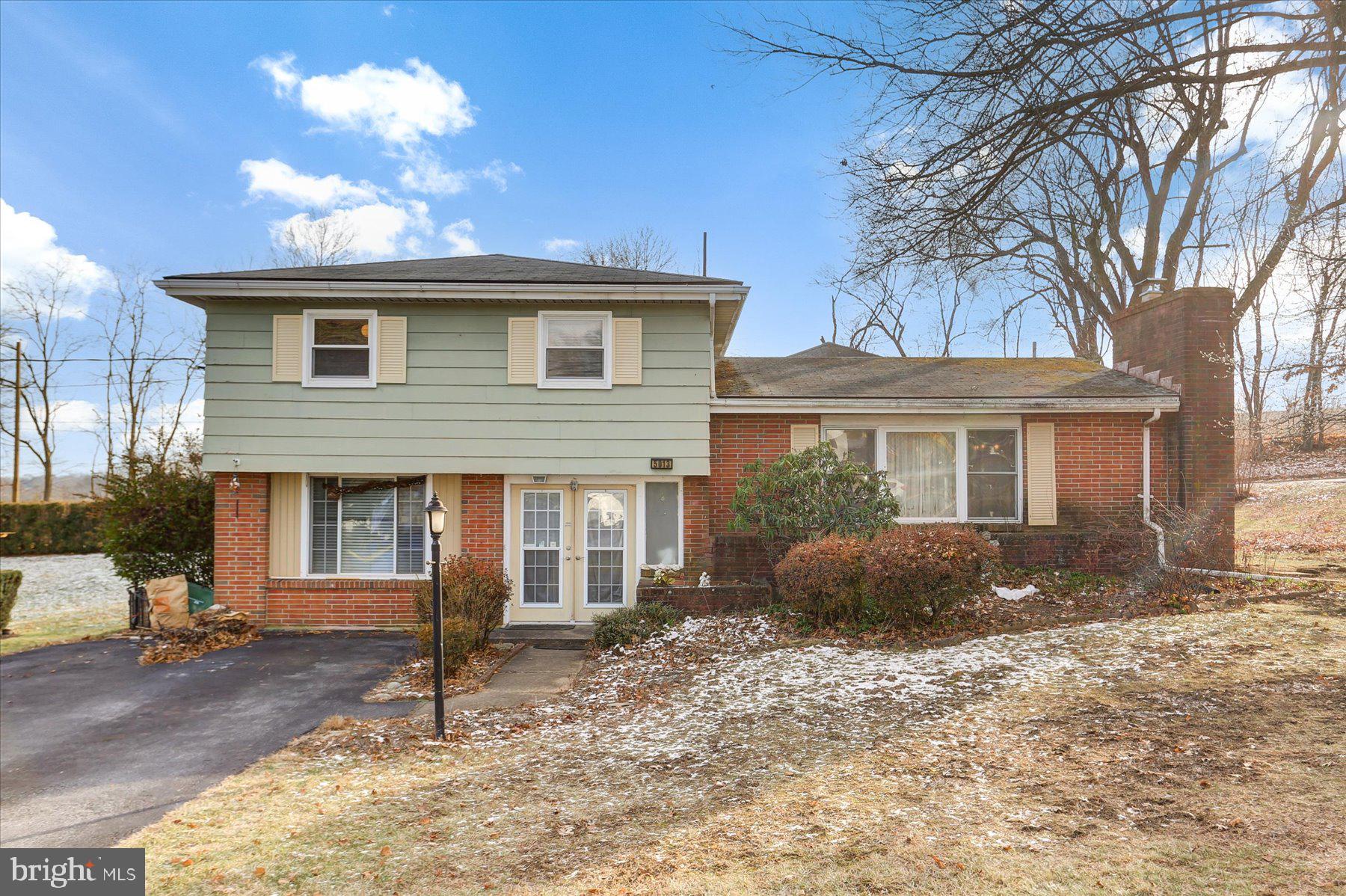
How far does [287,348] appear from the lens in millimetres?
10734

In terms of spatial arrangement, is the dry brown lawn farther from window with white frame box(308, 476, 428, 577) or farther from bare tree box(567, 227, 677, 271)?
bare tree box(567, 227, 677, 271)

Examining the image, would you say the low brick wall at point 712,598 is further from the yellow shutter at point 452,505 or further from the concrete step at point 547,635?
the yellow shutter at point 452,505

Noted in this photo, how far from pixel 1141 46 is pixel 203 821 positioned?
993 centimetres

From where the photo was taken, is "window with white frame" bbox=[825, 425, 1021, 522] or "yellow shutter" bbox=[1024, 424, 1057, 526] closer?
"yellow shutter" bbox=[1024, 424, 1057, 526]

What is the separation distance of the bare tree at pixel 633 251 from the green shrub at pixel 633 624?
21.5m

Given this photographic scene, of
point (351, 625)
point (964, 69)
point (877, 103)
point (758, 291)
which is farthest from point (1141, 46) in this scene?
point (351, 625)

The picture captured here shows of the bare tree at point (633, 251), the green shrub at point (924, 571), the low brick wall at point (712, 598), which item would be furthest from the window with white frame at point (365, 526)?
the bare tree at point (633, 251)

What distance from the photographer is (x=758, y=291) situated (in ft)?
39.2

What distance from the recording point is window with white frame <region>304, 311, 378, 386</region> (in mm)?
10836

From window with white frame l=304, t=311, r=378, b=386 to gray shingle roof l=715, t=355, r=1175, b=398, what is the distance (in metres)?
5.59

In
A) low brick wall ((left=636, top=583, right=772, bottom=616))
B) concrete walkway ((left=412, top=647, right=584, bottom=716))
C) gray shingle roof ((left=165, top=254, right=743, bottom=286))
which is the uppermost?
gray shingle roof ((left=165, top=254, right=743, bottom=286))

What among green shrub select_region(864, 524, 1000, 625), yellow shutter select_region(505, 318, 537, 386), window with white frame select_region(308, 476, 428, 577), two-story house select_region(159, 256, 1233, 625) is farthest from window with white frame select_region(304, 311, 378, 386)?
green shrub select_region(864, 524, 1000, 625)

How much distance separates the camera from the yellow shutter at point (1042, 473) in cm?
1134

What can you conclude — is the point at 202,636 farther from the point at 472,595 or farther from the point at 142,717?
the point at 472,595
